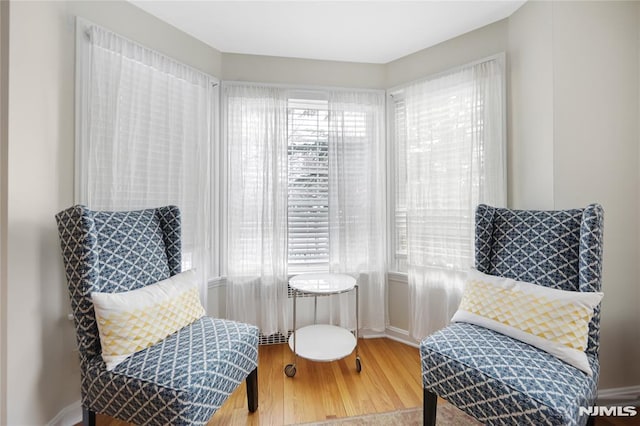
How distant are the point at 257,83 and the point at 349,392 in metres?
2.46

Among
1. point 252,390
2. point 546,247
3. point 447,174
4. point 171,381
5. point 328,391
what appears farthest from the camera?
point 447,174

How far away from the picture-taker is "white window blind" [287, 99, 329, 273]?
246cm

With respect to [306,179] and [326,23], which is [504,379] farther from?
[326,23]

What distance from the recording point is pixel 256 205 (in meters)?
2.33

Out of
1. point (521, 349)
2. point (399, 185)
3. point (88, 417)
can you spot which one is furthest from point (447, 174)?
point (88, 417)

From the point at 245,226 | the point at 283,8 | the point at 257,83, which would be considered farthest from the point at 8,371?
the point at 283,8

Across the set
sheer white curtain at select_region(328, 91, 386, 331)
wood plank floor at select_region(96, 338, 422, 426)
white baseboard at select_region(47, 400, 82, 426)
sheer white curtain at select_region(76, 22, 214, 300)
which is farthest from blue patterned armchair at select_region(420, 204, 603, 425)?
white baseboard at select_region(47, 400, 82, 426)

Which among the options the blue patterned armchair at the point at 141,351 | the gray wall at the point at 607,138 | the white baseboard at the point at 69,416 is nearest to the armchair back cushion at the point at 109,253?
the blue patterned armchair at the point at 141,351

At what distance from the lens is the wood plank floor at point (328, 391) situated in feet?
5.26

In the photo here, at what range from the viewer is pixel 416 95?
2.29 meters

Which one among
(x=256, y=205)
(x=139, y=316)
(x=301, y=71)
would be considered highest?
(x=301, y=71)

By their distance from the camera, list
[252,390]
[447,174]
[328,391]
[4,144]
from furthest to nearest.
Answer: [447,174] → [328,391] → [252,390] → [4,144]

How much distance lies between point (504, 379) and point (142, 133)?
7.90 feet

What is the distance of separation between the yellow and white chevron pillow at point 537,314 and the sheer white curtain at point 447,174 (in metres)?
0.58
